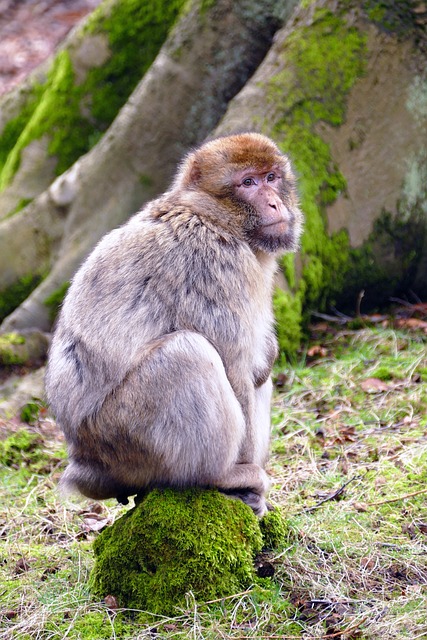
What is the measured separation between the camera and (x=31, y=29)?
15.1 m

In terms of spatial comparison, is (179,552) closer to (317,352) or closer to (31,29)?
(317,352)

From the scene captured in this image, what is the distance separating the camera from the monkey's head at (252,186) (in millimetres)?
4105

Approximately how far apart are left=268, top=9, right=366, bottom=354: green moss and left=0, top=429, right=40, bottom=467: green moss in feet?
7.36

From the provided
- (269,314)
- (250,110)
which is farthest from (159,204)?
(250,110)

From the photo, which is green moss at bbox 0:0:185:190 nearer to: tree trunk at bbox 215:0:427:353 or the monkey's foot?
tree trunk at bbox 215:0:427:353

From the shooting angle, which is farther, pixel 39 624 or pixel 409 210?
pixel 409 210

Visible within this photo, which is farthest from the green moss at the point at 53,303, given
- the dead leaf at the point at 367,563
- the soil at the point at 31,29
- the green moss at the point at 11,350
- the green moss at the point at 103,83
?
the soil at the point at 31,29

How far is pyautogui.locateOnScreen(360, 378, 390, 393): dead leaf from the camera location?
5945 mm

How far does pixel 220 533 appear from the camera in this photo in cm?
369

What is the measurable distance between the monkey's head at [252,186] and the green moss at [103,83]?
4183 mm

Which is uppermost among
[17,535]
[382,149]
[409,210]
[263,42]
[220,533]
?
[263,42]

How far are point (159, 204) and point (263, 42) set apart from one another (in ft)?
12.5

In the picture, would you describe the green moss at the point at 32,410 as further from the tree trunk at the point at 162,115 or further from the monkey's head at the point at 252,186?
the monkey's head at the point at 252,186

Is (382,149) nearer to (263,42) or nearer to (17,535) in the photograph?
(263,42)
